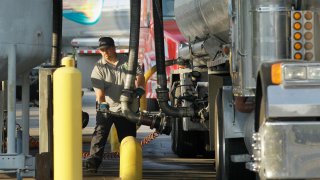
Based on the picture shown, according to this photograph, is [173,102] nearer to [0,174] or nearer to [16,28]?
[0,174]

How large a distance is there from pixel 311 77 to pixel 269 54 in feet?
4.02

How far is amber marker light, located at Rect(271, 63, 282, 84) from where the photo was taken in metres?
6.09

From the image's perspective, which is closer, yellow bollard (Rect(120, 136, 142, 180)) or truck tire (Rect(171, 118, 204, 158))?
yellow bollard (Rect(120, 136, 142, 180))

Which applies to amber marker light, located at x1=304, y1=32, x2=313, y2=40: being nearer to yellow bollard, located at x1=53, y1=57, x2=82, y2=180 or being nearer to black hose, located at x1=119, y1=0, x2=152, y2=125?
yellow bollard, located at x1=53, y1=57, x2=82, y2=180

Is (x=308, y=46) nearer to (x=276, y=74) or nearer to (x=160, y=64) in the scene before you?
(x=276, y=74)

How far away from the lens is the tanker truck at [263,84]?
6012mm

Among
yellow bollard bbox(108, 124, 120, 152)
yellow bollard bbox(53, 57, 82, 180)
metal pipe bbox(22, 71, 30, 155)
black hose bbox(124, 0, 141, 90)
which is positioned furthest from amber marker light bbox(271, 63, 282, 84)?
yellow bollard bbox(108, 124, 120, 152)

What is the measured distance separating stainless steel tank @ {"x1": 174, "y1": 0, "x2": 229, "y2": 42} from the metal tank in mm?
1680

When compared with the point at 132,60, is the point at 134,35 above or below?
above

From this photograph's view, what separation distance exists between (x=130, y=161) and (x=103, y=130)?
193 cm

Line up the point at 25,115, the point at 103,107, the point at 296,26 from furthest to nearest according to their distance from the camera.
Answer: the point at 103,107 → the point at 25,115 → the point at 296,26

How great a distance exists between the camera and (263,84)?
620 cm

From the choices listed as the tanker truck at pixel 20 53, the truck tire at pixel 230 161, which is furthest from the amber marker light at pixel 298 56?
the tanker truck at pixel 20 53

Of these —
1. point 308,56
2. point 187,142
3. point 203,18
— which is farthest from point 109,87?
point 308,56
